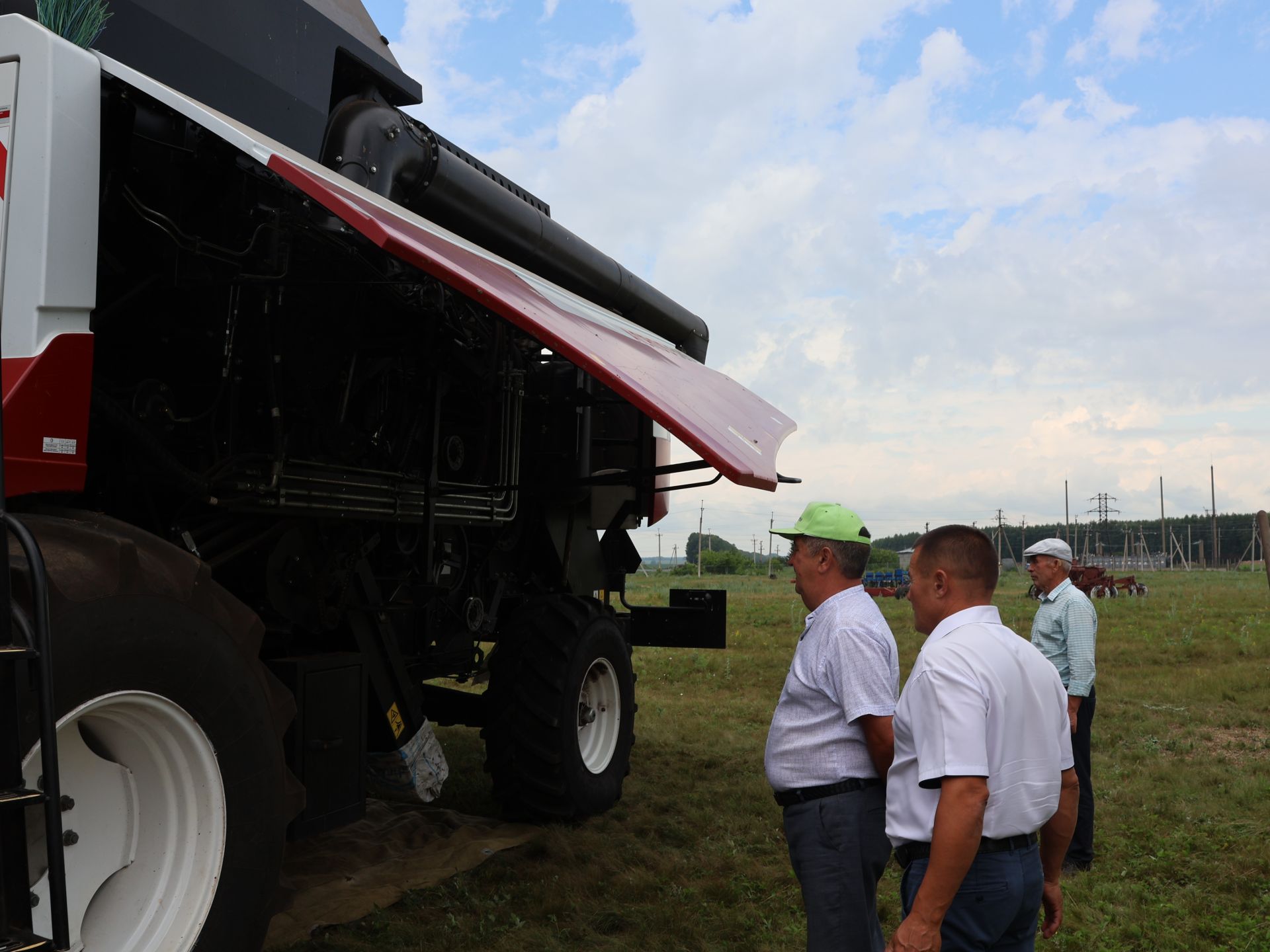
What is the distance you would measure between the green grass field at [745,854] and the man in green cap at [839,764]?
1.75 m

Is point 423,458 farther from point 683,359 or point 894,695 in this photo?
point 894,695

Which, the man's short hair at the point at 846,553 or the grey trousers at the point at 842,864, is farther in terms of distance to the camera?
the man's short hair at the point at 846,553

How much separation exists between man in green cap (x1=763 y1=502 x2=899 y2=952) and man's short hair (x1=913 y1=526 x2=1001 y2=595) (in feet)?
0.85

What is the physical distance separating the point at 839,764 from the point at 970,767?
2.45 feet

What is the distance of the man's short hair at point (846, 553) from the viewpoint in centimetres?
345

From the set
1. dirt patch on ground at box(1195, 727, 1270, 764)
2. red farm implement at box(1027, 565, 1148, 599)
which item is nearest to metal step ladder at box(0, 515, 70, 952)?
Answer: dirt patch on ground at box(1195, 727, 1270, 764)

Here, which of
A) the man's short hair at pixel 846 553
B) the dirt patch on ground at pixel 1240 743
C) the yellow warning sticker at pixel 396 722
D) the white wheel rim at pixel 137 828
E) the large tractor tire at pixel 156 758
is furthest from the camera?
the dirt patch on ground at pixel 1240 743

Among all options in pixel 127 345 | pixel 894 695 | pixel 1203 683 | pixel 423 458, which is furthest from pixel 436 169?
pixel 1203 683

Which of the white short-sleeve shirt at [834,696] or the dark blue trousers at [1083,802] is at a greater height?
the white short-sleeve shirt at [834,696]

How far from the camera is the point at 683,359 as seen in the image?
221 inches

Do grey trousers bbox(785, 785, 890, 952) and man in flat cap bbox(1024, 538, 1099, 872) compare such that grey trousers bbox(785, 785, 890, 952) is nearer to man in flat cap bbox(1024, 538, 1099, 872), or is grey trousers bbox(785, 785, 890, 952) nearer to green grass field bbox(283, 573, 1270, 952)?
green grass field bbox(283, 573, 1270, 952)

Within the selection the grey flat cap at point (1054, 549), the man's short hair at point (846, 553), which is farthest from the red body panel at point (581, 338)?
the grey flat cap at point (1054, 549)

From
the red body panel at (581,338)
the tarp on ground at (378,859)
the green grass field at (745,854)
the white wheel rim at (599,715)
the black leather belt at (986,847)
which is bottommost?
the green grass field at (745,854)

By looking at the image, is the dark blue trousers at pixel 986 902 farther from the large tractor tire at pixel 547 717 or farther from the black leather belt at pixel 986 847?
the large tractor tire at pixel 547 717
